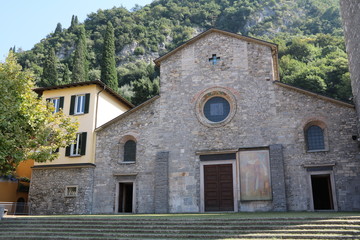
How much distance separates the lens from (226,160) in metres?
20.4

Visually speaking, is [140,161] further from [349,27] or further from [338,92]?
[338,92]

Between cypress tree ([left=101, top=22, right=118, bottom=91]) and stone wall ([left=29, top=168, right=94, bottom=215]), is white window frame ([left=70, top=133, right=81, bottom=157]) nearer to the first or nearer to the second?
stone wall ([left=29, top=168, right=94, bottom=215])

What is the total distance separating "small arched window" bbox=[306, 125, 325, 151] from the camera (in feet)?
63.5

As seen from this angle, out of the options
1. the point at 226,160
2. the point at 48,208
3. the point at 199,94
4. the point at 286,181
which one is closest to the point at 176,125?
the point at 199,94

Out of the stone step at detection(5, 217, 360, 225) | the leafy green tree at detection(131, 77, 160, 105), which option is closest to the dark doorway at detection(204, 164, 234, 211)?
the stone step at detection(5, 217, 360, 225)

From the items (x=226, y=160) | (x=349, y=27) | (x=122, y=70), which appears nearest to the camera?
(x=349, y=27)

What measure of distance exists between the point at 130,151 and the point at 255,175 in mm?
8045

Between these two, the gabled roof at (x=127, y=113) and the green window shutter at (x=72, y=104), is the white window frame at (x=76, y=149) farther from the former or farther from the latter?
the green window shutter at (x=72, y=104)

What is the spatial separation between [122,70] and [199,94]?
161ft

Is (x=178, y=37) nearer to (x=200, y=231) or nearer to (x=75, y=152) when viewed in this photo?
(x=75, y=152)

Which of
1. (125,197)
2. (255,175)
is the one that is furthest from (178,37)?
(255,175)

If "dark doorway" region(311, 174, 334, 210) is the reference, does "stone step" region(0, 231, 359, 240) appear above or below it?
below

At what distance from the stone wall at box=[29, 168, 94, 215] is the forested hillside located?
74.2 feet

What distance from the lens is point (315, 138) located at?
63.9 ft
